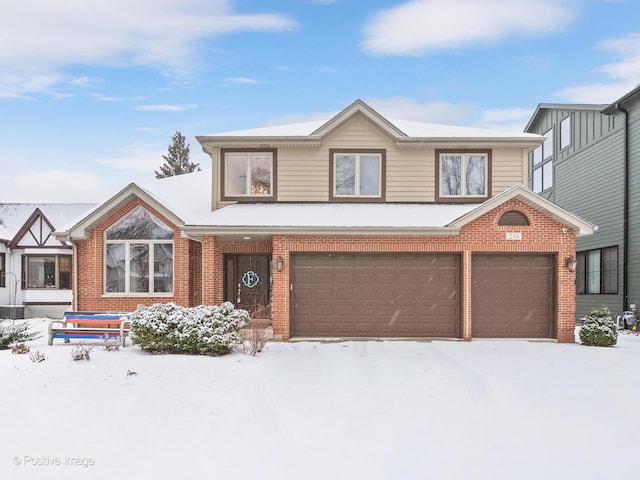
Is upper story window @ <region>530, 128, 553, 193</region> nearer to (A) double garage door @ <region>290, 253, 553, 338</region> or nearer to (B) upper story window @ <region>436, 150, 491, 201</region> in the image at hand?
(B) upper story window @ <region>436, 150, 491, 201</region>

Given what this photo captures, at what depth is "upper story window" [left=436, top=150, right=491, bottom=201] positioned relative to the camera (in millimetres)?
14773

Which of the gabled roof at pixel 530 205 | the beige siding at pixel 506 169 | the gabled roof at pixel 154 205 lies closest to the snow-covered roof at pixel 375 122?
the beige siding at pixel 506 169

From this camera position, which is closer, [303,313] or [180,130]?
[303,313]

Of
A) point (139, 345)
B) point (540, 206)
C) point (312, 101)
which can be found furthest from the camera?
point (312, 101)

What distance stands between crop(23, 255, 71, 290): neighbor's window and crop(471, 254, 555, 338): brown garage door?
17.4 meters

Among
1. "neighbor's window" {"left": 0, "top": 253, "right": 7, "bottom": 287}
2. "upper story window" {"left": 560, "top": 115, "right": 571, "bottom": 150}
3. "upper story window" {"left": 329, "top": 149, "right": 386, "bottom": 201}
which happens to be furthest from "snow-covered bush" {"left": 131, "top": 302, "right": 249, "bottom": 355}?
"upper story window" {"left": 560, "top": 115, "right": 571, "bottom": 150}

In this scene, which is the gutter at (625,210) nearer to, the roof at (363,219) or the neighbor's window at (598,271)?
the neighbor's window at (598,271)

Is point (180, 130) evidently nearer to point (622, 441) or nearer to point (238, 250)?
point (238, 250)

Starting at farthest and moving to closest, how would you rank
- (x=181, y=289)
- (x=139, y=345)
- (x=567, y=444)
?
(x=181, y=289)
(x=139, y=345)
(x=567, y=444)

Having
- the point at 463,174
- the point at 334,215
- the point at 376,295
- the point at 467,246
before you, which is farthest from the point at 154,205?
the point at 463,174

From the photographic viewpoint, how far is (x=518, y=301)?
43.1 ft

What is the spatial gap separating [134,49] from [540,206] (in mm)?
18247

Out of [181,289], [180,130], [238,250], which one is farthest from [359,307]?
[180,130]

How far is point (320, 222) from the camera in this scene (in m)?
12.8
